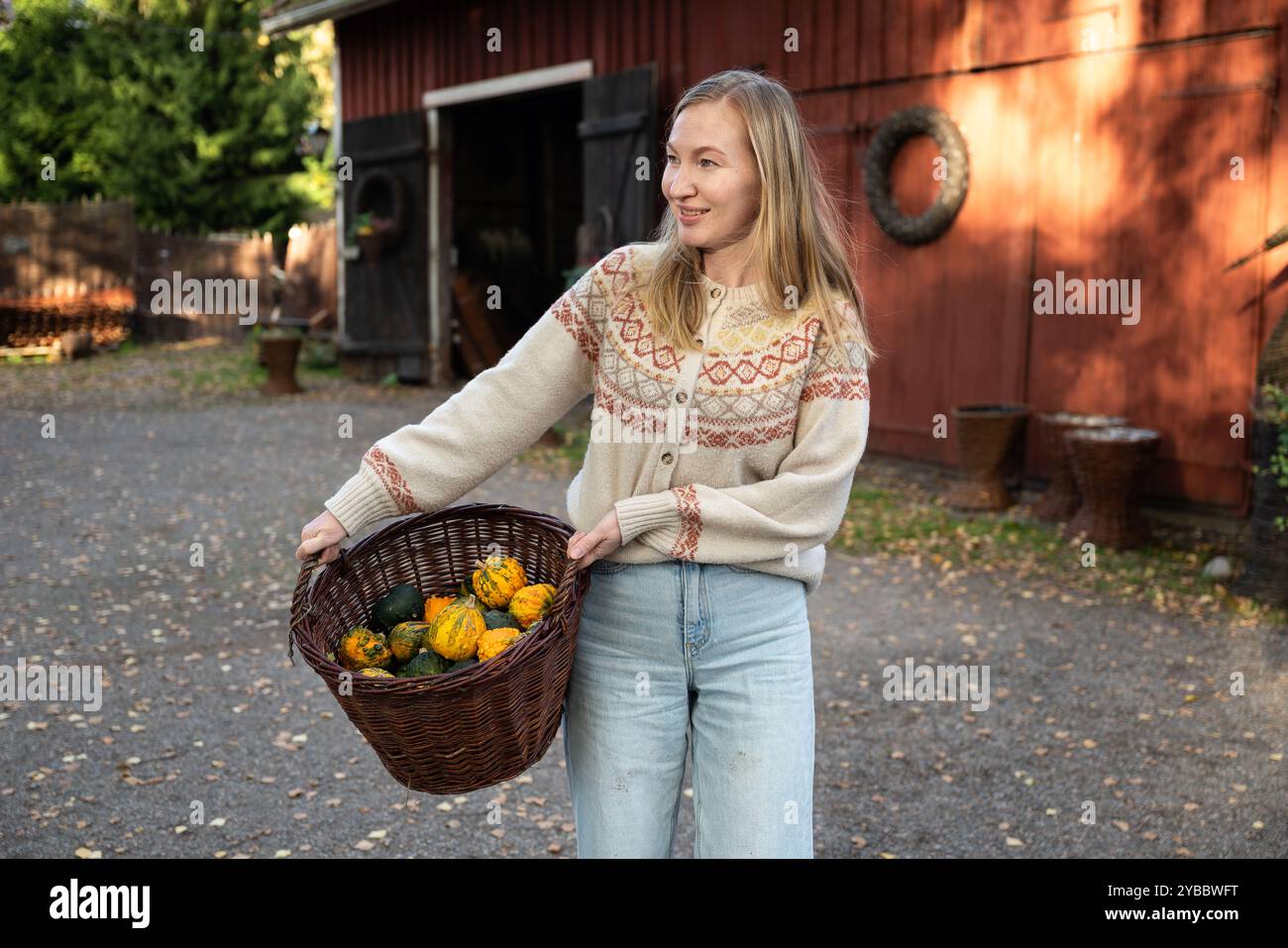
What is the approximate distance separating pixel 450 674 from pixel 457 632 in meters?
0.28

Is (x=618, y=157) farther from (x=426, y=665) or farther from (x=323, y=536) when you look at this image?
(x=426, y=665)

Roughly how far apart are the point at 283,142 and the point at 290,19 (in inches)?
418

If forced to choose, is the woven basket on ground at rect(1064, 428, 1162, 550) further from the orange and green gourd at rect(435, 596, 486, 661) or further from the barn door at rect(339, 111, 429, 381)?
the barn door at rect(339, 111, 429, 381)

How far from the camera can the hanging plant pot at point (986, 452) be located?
8.40 metres

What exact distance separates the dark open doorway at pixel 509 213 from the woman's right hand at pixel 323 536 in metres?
12.2

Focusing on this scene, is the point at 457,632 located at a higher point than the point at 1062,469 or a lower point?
higher

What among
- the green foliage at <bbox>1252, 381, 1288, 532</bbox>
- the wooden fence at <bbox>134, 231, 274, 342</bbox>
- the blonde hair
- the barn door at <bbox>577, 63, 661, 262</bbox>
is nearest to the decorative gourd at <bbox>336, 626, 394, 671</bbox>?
the blonde hair

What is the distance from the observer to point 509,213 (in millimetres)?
15766

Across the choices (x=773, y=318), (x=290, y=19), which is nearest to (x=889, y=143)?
(x=773, y=318)

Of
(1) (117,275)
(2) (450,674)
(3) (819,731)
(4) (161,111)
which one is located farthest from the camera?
(4) (161,111)

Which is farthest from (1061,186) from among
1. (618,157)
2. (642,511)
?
(642,511)

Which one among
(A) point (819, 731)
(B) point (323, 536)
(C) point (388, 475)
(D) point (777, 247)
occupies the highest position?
(D) point (777, 247)

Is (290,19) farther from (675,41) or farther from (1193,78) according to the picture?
(1193,78)

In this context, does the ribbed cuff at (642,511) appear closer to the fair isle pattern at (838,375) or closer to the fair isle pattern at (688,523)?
the fair isle pattern at (688,523)
